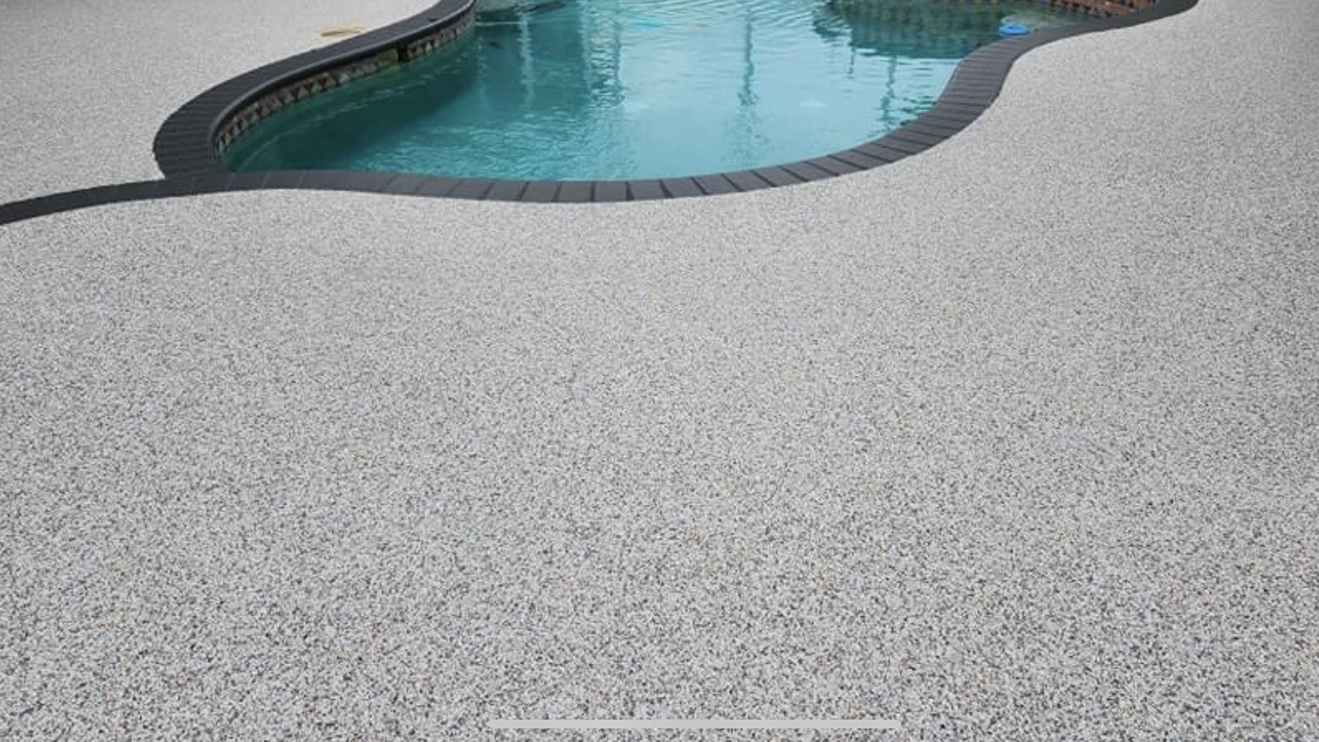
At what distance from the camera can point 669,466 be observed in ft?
8.20

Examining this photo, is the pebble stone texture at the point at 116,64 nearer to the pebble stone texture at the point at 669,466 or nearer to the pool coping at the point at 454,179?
the pool coping at the point at 454,179

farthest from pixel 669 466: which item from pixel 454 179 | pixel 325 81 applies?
pixel 325 81

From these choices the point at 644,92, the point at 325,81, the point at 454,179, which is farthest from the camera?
the point at 644,92

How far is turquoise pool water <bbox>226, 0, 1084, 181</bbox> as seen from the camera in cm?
678

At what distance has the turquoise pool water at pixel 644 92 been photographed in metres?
6.78

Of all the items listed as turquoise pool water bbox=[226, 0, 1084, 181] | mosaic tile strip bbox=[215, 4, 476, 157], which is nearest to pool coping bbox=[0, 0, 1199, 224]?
mosaic tile strip bbox=[215, 4, 476, 157]

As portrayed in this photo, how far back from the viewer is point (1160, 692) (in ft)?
5.95

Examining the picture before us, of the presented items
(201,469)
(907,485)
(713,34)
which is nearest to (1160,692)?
(907,485)

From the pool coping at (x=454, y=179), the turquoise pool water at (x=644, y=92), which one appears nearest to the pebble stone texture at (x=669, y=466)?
the pool coping at (x=454, y=179)

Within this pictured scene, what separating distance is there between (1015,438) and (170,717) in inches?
85.8

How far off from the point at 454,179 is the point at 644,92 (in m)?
3.88

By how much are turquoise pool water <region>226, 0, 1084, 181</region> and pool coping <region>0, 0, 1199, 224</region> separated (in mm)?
520

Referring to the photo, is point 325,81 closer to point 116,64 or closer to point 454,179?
point 116,64

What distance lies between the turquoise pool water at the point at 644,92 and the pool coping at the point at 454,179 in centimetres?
52
